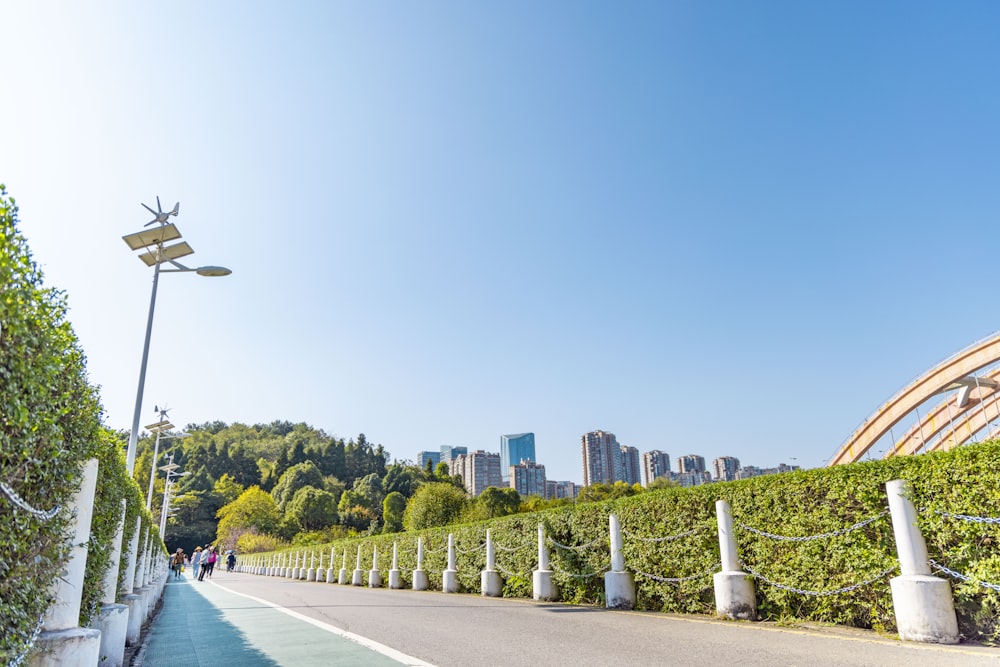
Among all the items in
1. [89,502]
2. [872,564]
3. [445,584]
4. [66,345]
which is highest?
[66,345]

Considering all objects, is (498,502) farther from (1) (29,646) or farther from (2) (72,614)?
(1) (29,646)

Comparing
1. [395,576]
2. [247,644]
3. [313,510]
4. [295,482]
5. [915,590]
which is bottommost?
[395,576]

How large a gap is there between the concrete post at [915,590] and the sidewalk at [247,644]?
17.1 feet

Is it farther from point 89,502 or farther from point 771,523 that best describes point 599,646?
point 89,502

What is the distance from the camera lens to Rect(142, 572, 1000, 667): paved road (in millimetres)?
5852

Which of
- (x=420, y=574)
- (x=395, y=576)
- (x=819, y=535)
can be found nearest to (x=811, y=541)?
(x=819, y=535)

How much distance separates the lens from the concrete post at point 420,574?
18891 millimetres

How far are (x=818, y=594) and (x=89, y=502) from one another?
7823 mm

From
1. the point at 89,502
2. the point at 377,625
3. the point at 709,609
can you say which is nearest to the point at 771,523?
the point at 709,609

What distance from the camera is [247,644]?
805 cm

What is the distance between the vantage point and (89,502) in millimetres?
4648

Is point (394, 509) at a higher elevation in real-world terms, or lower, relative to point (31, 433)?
higher

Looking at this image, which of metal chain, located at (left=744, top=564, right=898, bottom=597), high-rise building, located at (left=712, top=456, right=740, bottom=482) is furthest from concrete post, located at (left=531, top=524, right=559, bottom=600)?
high-rise building, located at (left=712, top=456, right=740, bottom=482)

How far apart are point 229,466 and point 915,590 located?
426 ft
